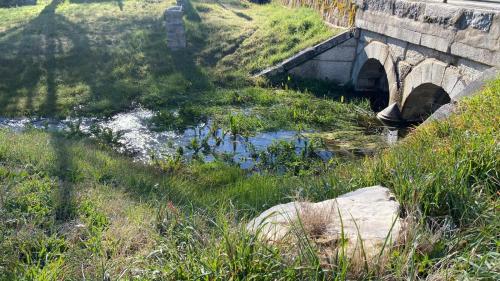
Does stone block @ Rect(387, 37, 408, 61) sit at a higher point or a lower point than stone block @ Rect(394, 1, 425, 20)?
lower

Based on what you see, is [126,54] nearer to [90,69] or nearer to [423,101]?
[90,69]

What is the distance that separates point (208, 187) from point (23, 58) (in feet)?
29.0

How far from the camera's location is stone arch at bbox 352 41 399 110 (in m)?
10.7

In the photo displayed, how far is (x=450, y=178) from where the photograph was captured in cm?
355

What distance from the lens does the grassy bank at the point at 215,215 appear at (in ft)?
8.86

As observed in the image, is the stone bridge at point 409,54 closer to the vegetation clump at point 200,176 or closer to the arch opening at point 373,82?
the arch opening at point 373,82

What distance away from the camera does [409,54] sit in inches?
374

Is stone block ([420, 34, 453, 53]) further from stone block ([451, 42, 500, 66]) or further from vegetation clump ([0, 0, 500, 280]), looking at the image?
vegetation clump ([0, 0, 500, 280])

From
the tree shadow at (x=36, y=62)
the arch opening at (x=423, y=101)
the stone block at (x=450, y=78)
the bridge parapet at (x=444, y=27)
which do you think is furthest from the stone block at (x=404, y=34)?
the tree shadow at (x=36, y=62)

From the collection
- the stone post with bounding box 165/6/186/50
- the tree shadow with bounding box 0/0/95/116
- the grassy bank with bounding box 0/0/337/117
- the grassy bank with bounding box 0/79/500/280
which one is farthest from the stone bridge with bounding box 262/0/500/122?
the tree shadow with bounding box 0/0/95/116

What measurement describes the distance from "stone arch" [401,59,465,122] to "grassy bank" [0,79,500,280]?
208cm

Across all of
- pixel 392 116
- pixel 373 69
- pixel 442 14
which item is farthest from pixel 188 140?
pixel 373 69

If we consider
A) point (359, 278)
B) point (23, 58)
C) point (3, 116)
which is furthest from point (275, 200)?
point (23, 58)

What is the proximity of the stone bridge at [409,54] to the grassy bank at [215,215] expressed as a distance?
180 centimetres
